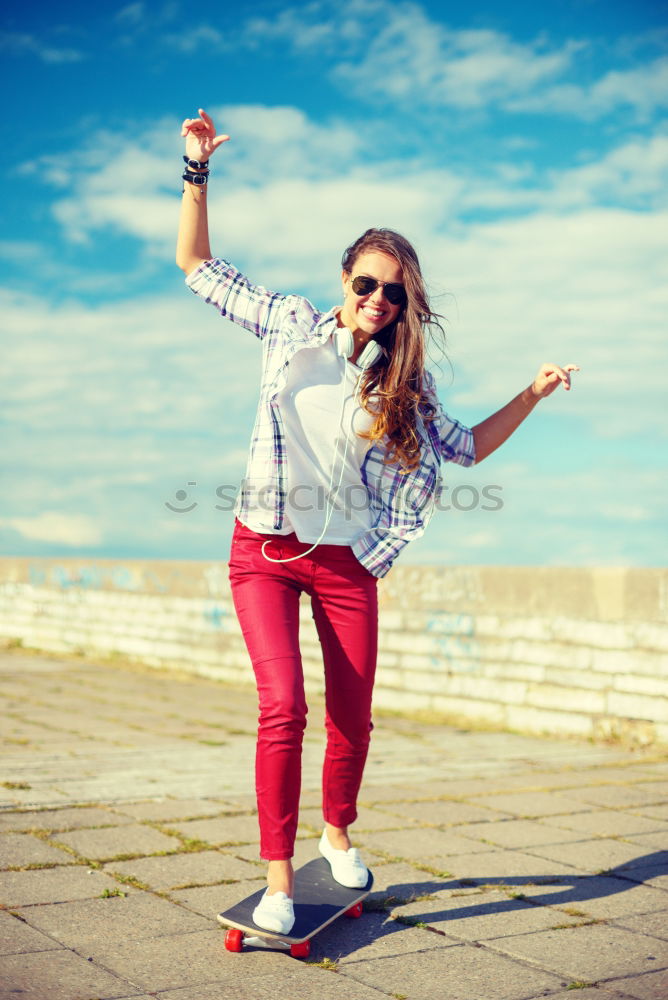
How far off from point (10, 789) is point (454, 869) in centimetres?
232

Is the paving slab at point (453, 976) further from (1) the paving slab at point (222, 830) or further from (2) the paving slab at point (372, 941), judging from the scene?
(1) the paving slab at point (222, 830)

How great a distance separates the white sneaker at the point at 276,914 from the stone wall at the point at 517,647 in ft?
13.9

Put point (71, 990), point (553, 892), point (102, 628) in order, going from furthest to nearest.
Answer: point (102, 628) < point (553, 892) < point (71, 990)

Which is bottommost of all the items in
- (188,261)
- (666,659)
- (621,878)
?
(621,878)

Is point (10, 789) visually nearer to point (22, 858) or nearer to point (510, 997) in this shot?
point (22, 858)

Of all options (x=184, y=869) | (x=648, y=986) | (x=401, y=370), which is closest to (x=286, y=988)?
(x=648, y=986)

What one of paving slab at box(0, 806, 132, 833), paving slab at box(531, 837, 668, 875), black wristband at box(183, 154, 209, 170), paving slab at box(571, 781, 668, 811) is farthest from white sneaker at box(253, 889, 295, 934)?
paving slab at box(571, 781, 668, 811)

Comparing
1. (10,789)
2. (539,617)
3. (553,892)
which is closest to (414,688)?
(539,617)

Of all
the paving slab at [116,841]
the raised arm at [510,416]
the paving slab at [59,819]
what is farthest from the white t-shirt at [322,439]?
the paving slab at [59,819]

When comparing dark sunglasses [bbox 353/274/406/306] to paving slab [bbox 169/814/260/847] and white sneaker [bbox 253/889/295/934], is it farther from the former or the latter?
paving slab [bbox 169/814/260/847]

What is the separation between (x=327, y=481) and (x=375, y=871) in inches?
61.7

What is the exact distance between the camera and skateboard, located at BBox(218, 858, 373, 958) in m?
2.64

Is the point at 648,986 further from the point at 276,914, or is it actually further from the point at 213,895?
the point at 213,895

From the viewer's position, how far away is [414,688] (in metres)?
8.05
